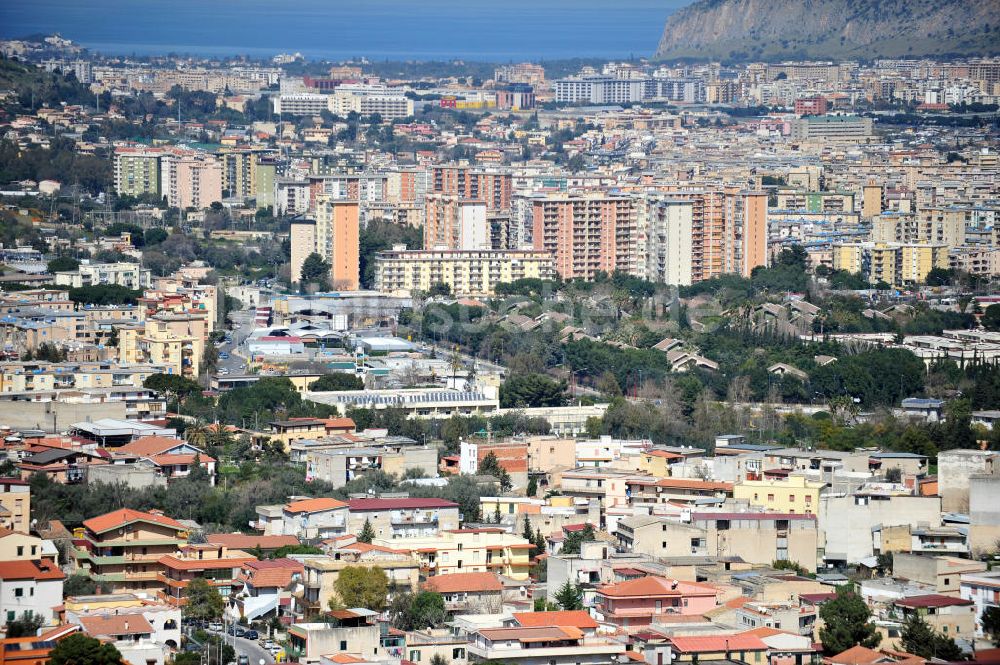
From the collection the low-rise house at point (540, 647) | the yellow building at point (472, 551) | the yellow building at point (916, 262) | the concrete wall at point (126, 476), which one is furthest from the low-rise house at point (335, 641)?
the yellow building at point (916, 262)

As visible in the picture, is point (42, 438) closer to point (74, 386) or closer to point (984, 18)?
point (74, 386)

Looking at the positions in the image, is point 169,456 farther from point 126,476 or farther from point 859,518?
point 859,518

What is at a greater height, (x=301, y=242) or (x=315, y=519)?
(x=301, y=242)

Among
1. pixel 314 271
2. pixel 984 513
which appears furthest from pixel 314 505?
pixel 314 271

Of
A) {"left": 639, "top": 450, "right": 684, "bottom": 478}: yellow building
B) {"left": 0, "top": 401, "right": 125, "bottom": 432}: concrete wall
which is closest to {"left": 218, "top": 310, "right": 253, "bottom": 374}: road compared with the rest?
{"left": 0, "top": 401, "right": 125, "bottom": 432}: concrete wall

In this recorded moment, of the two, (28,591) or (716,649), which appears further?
(28,591)

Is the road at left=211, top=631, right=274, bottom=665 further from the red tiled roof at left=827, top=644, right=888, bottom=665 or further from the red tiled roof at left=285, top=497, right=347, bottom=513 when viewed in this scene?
the red tiled roof at left=827, top=644, right=888, bottom=665

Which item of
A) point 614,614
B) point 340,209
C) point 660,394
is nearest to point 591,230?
point 340,209
